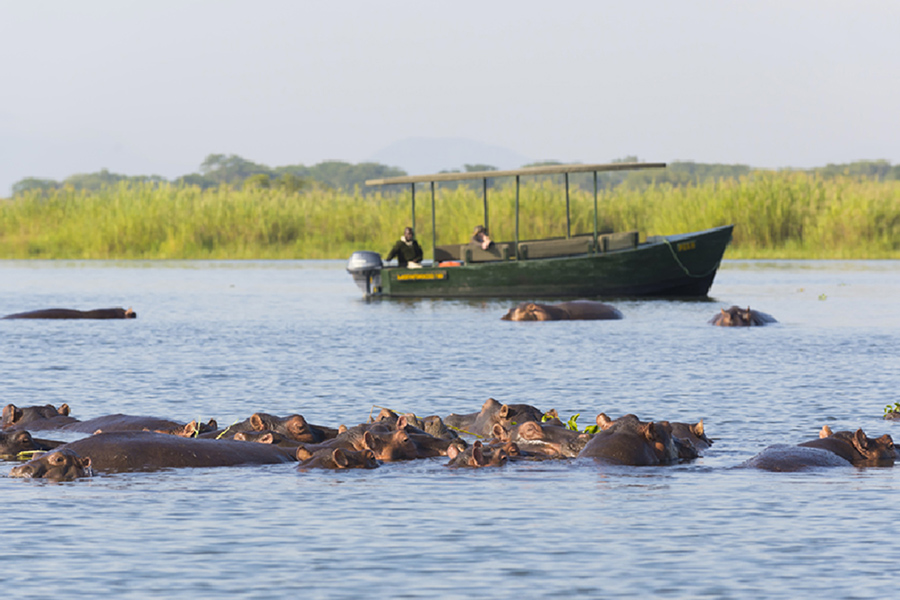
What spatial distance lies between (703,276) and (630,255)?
71.1 inches

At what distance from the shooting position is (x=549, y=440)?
10125 mm

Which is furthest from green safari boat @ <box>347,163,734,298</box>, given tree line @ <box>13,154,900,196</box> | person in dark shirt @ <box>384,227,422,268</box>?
tree line @ <box>13,154,900,196</box>

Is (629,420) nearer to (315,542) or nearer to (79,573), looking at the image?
(315,542)

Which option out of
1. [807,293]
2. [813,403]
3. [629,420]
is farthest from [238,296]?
[629,420]

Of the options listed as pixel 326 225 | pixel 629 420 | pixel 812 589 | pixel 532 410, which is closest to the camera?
pixel 812 589

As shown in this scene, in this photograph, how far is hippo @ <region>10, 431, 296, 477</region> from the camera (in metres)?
9.49

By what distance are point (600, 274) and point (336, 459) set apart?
19.8m

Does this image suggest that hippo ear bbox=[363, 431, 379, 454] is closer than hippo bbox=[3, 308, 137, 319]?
Yes

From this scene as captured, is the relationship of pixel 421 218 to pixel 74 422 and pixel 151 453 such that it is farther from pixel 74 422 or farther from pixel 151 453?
pixel 151 453

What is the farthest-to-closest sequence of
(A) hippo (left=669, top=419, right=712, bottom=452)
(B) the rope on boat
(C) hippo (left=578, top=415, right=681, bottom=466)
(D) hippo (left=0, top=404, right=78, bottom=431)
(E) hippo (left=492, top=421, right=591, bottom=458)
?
(B) the rope on boat → (D) hippo (left=0, top=404, right=78, bottom=431) → (A) hippo (left=669, top=419, right=712, bottom=452) → (E) hippo (left=492, top=421, right=591, bottom=458) → (C) hippo (left=578, top=415, right=681, bottom=466)

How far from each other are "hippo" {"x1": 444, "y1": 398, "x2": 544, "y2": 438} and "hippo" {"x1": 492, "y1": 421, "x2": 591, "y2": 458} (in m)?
0.46

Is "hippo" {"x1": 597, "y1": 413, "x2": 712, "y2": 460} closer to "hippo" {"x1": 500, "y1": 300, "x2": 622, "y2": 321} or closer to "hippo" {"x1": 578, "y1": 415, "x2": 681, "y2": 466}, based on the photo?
"hippo" {"x1": 578, "y1": 415, "x2": 681, "y2": 466}

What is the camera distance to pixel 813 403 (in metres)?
13.1

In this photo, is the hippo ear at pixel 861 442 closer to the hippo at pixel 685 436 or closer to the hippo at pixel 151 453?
the hippo at pixel 685 436
